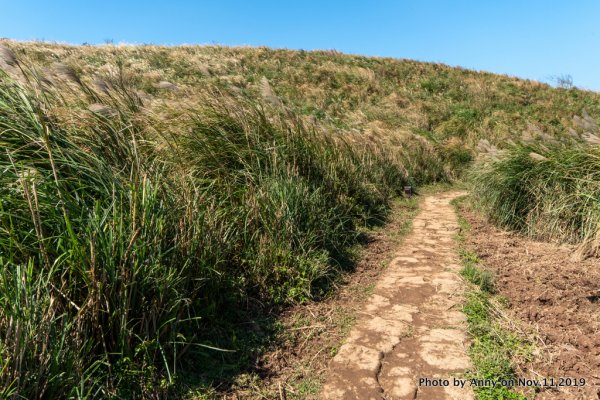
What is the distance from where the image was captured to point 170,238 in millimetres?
2885

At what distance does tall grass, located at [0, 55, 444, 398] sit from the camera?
2074 mm

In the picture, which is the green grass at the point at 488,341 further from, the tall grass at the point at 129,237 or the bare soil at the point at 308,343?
the tall grass at the point at 129,237

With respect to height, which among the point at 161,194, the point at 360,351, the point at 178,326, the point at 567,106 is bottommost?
the point at 360,351

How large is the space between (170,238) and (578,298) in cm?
333

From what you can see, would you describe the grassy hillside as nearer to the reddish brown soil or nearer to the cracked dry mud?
the cracked dry mud

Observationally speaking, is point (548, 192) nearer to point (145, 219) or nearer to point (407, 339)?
point (407, 339)

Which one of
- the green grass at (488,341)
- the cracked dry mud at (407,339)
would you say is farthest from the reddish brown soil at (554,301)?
the cracked dry mud at (407,339)

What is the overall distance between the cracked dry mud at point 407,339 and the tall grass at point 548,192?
150cm

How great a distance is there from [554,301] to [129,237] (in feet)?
11.0

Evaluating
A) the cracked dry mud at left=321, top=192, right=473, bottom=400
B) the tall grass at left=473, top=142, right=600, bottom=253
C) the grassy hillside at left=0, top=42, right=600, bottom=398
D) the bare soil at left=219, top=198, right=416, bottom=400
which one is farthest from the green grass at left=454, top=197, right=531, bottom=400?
the tall grass at left=473, top=142, right=600, bottom=253

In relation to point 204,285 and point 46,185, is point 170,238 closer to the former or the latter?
point 204,285

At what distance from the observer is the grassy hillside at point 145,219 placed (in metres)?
2.15

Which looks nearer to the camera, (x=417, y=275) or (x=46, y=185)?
(x=46, y=185)

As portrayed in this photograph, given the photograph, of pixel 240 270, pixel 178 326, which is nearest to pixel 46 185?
pixel 178 326
